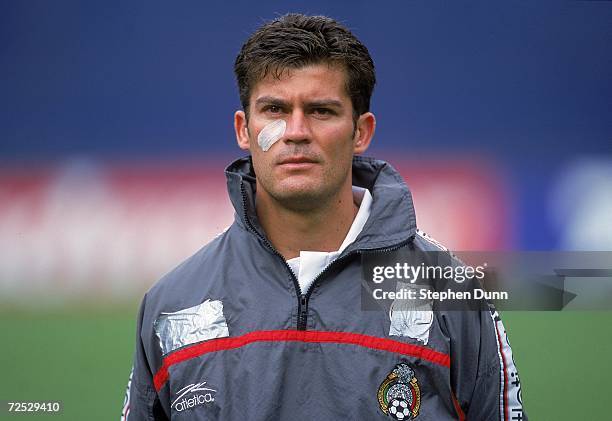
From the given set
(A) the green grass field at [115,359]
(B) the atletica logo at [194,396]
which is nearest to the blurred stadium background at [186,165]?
(A) the green grass field at [115,359]

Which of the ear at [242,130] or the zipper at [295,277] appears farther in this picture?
the ear at [242,130]

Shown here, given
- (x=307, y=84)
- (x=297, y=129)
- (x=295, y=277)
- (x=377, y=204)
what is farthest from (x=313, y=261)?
(x=307, y=84)

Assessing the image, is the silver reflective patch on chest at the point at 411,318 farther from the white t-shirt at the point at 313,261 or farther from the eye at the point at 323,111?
the eye at the point at 323,111

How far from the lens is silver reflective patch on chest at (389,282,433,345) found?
1.63m

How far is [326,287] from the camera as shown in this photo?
164 centimetres

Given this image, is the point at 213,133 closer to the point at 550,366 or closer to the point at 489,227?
the point at 489,227

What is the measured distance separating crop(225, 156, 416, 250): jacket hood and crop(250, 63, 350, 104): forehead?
0.21 m

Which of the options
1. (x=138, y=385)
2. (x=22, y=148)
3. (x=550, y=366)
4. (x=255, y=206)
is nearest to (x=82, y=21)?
(x=22, y=148)

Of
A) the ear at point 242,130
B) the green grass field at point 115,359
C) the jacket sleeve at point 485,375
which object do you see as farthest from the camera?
the green grass field at point 115,359

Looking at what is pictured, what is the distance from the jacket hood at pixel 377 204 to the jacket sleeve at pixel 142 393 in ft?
1.18

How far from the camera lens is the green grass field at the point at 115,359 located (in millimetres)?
2137

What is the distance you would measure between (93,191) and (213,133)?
0.42m

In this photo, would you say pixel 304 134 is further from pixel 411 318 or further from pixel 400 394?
pixel 400 394

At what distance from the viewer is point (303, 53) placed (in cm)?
170
